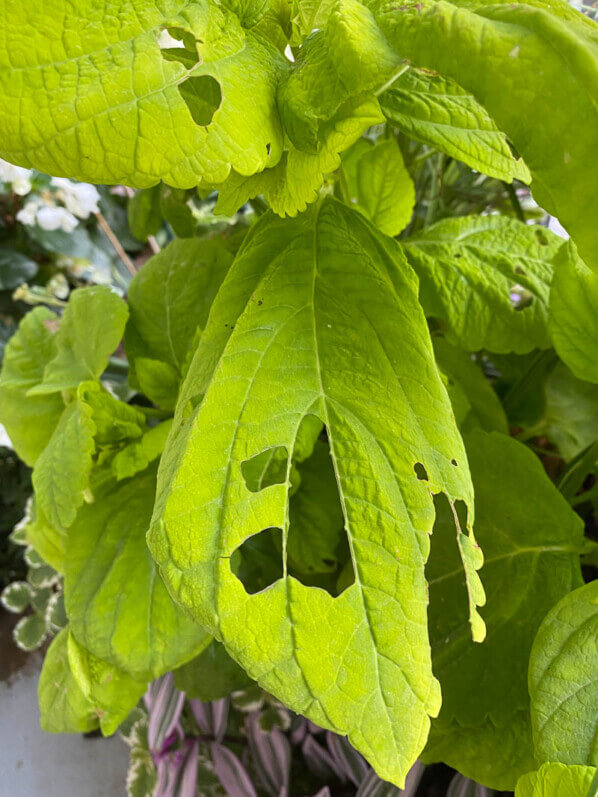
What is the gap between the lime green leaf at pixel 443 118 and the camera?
0.29 metres

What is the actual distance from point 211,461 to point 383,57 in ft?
0.52

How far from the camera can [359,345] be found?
11.6 inches

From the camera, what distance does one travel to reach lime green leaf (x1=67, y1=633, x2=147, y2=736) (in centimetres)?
41

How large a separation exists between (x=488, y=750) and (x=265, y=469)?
0.21 m

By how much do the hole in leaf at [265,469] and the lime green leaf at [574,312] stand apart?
18cm

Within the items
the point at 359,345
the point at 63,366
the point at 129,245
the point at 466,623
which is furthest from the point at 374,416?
the point at 129,245

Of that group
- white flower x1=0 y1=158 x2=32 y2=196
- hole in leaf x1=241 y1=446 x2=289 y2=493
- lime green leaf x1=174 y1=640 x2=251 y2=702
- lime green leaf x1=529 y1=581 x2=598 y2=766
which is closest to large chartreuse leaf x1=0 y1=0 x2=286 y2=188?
hole in leaf x1=241 y1=446 x2=289 y2=493

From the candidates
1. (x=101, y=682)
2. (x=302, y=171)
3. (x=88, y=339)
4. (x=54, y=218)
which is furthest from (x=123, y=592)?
(x=54, y=218)

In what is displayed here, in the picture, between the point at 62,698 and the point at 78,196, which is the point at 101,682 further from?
the point at 78,196

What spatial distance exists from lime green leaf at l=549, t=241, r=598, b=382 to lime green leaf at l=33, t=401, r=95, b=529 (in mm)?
277

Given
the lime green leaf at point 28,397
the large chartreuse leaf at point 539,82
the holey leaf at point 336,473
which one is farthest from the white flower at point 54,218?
the large chartreuse leaf at point 539,82

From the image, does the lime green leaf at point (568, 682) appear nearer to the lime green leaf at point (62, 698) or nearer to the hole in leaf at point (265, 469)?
the hole in leaf at point (265, 469)

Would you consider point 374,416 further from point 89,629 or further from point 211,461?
point 89,629

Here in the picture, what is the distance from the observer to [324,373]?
0.94ft
